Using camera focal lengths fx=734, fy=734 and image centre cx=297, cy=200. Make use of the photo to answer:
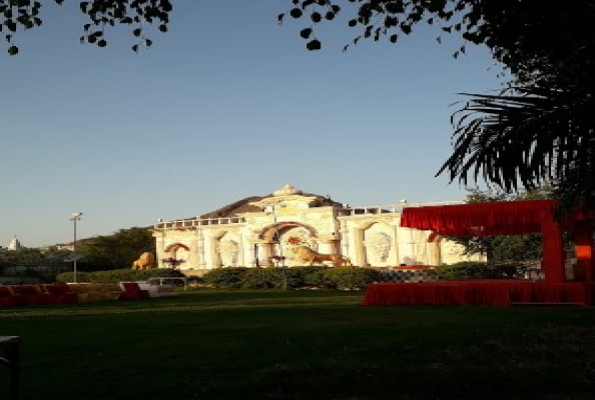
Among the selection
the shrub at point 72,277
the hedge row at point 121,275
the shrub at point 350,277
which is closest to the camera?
the shrub at point 350,277

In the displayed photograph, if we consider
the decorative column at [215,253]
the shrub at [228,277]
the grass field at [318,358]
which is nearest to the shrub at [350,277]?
the shrub at [228,277]

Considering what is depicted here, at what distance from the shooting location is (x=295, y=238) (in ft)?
158

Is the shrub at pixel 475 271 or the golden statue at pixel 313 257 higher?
the golden statue at pixel 313 257

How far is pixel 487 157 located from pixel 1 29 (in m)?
5.76

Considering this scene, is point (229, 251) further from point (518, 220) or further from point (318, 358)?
point (318, 358)

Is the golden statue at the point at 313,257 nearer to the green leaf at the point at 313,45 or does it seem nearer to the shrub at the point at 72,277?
the shrub at the point at 72,277

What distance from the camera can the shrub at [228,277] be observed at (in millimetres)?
37000

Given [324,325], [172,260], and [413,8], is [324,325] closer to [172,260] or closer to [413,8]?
[413,8]

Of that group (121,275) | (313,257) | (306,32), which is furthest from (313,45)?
(121,275)

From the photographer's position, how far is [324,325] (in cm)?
1379

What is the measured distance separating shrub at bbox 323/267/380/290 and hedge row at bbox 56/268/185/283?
12130mm

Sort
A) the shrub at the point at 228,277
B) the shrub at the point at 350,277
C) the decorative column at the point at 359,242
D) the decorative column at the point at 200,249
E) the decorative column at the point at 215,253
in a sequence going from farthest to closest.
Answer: the decorative column at the point at 200,249
the decorative column at the point at 215,253
the decorative column at the point at 359,242
the shrub at the point at 228,277
the shrub at the point at 350,277

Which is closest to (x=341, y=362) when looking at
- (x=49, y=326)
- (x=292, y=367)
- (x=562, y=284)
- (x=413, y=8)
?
(x=292, y=367)

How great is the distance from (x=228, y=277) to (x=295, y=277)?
13.3ft
